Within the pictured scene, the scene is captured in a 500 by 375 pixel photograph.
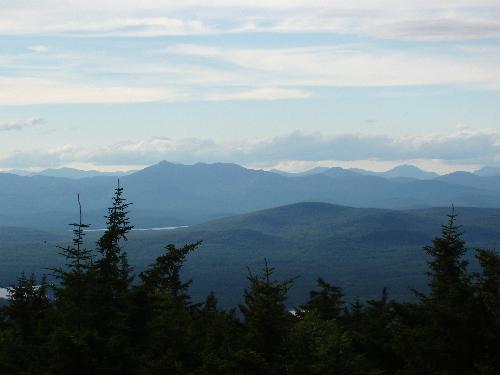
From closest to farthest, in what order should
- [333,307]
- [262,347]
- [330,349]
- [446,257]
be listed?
1. [330,349]
2. [262,347]
3. [446,257]
4. [333,307]

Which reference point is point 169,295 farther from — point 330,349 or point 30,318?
point 30,318

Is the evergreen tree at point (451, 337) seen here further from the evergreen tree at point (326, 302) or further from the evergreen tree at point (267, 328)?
the evergreen tree at point (326, 302)

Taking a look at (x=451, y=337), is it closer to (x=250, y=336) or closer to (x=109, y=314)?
(x=250, y=336)

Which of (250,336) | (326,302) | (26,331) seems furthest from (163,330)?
(326,302)

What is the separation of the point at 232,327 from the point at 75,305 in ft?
31.1

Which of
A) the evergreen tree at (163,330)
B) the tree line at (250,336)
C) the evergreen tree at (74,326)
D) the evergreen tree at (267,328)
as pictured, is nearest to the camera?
the tree line at (250,336)

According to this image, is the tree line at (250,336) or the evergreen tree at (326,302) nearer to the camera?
the tree line at (250,336)

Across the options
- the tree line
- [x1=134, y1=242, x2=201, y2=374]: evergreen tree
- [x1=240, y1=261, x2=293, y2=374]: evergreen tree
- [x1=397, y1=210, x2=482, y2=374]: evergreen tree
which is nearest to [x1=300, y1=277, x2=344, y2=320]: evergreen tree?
[x1=134, y1=242, x2=201, y2=374]: evergreen tree

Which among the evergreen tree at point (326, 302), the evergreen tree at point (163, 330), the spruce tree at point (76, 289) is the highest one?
the spruce tree at point (76, 289)

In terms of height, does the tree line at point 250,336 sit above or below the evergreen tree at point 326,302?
above

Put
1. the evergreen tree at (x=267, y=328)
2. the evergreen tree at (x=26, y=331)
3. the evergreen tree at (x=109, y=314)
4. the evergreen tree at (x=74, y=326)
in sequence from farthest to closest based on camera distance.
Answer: the evergreen tree at (x=26, y=331), the evergreen tree at (x=109, y=314), the evergreen tree at (x=74, y=326), the evergreen tree at (x=267, y=328)

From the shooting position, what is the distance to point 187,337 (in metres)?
31.9

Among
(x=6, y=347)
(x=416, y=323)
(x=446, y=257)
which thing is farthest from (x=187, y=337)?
(x=446, y=257)

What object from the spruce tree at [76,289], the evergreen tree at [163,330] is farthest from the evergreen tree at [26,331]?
the evergreen tree at [163,330]
